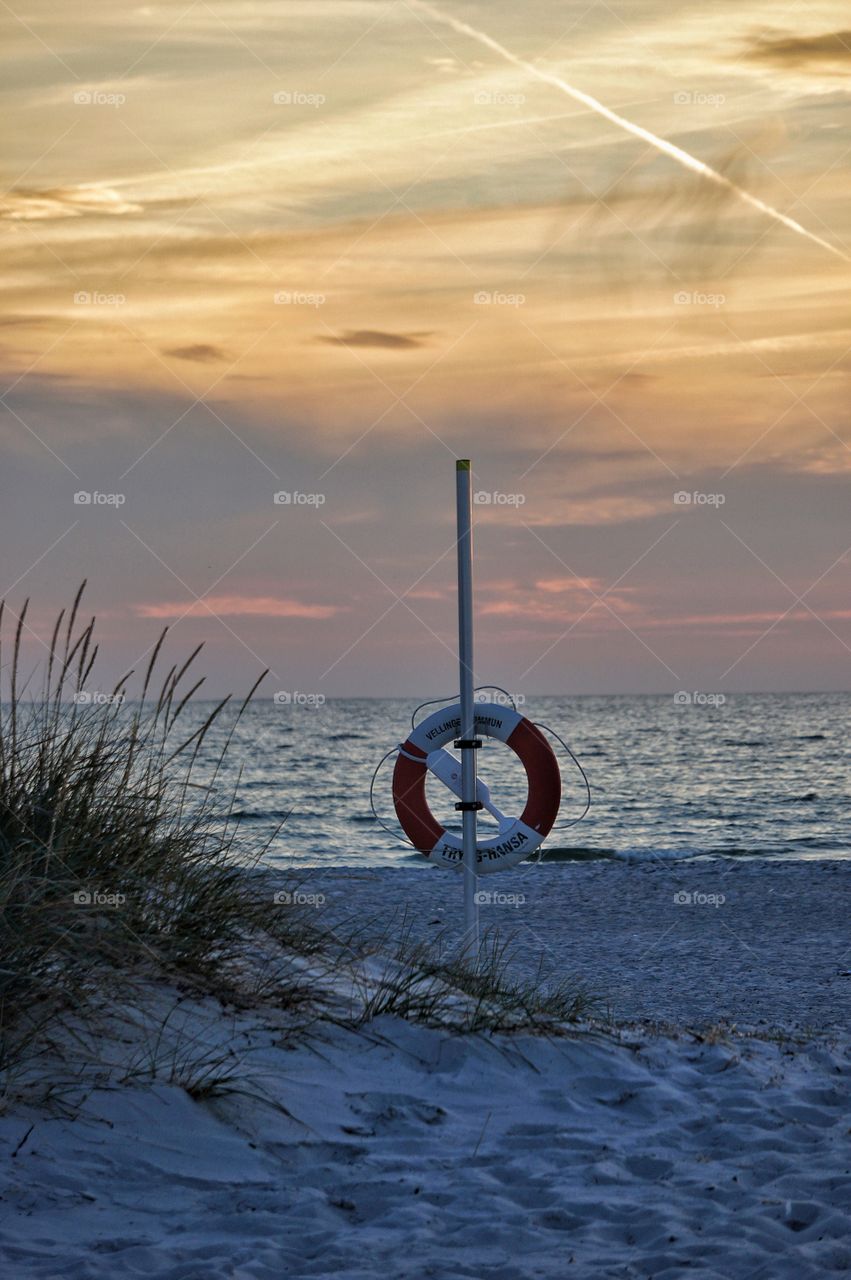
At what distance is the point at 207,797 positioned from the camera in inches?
160

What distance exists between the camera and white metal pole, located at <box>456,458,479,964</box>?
4984mm

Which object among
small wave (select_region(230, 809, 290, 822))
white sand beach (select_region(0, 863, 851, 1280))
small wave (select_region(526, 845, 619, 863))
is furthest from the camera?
small wave (select_region(526, 845, 619, 863))

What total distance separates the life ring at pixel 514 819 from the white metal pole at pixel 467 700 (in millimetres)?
262

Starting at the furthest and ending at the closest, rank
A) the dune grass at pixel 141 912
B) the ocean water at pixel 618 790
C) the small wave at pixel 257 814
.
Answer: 1. the ocean water at pixel 618 790
2. the small wave at pixel 257 814
3. the dune grass at pixel 141 912

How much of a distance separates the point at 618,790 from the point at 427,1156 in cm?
1725

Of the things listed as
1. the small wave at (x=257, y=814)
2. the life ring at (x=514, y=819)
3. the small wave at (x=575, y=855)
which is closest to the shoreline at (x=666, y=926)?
the small wave at (x=257, y=814)

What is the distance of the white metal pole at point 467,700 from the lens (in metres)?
4.98

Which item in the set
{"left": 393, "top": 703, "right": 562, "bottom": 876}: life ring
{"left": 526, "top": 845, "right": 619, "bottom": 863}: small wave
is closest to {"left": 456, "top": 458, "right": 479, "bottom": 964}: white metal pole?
{"left": 393, "top": 703, "right": 562, "bottom": 876}: life ring

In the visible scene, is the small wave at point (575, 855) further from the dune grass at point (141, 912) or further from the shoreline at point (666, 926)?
the dune grass at point (141, 912)

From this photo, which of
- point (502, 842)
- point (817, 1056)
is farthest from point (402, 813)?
point (817, 1056)

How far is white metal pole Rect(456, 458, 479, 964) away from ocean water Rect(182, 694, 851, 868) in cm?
82

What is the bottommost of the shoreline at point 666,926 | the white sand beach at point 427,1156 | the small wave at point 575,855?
the small wave at point 575,855

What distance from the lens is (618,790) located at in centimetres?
1986

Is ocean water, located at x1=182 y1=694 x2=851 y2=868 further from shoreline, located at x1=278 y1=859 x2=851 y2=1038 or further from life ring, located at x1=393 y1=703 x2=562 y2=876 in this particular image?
shoreline, located at x1=278 y1=859 x2=851 y2=1038
